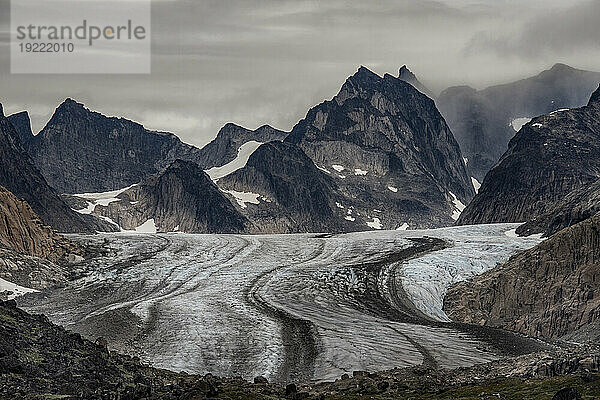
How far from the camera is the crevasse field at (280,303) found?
1325 inches

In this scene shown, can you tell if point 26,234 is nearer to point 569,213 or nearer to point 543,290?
point 543,290

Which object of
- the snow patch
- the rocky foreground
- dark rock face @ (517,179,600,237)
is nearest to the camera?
the rocky foreground

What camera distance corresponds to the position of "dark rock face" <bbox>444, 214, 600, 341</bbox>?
1997 inches

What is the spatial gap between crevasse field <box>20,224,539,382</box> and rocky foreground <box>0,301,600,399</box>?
5.80 metres

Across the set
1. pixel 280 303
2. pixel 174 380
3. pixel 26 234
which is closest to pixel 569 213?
pixel 280 303

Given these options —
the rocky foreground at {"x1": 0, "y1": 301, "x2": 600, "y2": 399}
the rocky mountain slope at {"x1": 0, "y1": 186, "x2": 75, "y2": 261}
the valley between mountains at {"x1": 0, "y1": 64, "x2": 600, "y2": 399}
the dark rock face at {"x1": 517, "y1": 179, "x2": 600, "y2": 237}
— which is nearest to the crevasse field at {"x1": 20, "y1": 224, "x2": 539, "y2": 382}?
the valley between mountains at {"x1": 0, "y1": 64, "x2": 600, "y2": 399}

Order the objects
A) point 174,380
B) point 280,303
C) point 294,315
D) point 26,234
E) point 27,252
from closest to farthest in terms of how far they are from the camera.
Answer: point 174,380 → point 294,315 → point 280,303 → point 27,252 → point 26,234

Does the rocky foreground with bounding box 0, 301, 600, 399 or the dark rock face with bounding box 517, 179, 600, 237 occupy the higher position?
the dark rock face with bounding box 517, 179, 600, 237

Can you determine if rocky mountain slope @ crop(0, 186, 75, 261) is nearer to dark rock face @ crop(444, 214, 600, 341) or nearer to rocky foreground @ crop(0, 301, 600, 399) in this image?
dark rock face @ crop(444, 214, 600, 341)

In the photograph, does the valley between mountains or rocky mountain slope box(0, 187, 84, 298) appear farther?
rocky mountain slope box(0, 187, 84, 298)

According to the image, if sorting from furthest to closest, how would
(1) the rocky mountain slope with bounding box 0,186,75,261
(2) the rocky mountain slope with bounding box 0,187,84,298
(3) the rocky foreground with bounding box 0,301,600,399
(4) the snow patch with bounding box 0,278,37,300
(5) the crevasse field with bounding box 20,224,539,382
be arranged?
(1) the rocky mountain slope with bounding box 0,186,75,261 → (2) the rocky mountain slope with bounding box 0,187,84,298 → (4) the snow patch with bounding box 0,278,37,300 → (5) the crevasse field with bounding box 20,224,539,382 → (3) the rocky foreground with bounding box 0,301,600,399

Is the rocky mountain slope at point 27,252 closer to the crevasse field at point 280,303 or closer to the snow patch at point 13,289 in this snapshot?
the snow patch at point 13,289

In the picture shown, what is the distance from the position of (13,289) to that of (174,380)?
94.5 feet

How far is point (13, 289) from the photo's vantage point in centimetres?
4825
